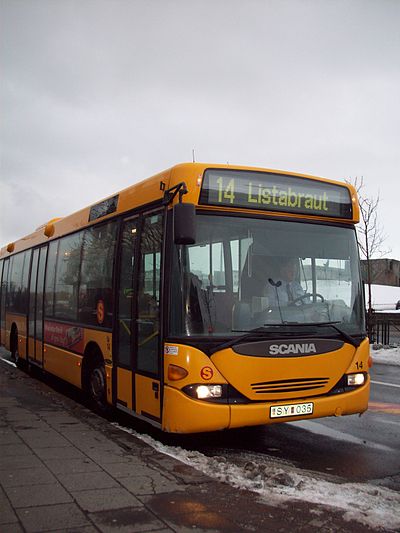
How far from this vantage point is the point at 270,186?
657 centimetres

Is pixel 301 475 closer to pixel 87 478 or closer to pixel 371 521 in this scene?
pixel 371 521

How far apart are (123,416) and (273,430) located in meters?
2.26

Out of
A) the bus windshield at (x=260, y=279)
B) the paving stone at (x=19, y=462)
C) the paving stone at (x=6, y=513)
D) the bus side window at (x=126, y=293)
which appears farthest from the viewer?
Result: the bus side window at (x=126, y=293)

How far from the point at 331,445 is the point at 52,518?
4.15 metres

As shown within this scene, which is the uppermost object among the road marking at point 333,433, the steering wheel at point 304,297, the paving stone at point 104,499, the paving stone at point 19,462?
the steering wheel at point 304,297

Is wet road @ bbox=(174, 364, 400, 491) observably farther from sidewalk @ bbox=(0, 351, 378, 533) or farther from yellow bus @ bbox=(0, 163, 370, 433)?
sidewalk @ bbox=(0, 351, 378, 533)

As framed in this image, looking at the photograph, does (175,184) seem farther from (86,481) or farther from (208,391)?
(86,481)

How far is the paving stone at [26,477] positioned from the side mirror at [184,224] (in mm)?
2508

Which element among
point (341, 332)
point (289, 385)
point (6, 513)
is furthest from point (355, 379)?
point (6, 513)

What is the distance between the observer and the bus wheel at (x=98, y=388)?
309 inches

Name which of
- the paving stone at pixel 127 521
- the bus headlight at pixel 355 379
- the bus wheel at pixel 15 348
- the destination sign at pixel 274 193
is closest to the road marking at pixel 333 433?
the bus headlight at pixel 355 379

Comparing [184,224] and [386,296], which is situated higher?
[184,224]

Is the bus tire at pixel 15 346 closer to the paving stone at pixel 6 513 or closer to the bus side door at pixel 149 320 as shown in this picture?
the bus side door at pixel 149 320

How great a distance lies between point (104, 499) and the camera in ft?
14.1
